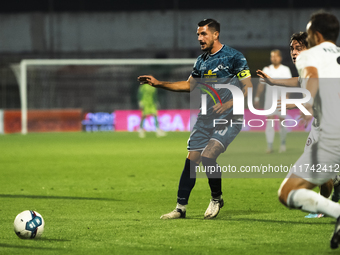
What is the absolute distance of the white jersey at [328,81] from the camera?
3760 mm

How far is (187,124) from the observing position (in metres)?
22.6

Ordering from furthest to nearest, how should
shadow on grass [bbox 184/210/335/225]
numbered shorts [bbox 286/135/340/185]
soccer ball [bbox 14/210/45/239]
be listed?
shadow on grass [bbox 184/210/335/225] → soccer ball [bbox 14/210/45/239] → numbered shorts [bbox 286/135/340/185]

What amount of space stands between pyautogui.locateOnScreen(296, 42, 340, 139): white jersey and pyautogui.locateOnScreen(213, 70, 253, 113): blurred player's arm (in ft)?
5.47

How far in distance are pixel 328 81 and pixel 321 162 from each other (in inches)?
22.5

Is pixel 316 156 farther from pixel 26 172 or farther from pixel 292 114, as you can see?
pixel 292 114

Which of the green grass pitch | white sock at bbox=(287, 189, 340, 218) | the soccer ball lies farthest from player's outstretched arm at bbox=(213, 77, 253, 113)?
the soccer ball

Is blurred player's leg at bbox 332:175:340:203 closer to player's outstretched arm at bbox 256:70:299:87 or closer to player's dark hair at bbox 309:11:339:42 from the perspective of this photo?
player's outstretched arm at bbox 256:70:299:87

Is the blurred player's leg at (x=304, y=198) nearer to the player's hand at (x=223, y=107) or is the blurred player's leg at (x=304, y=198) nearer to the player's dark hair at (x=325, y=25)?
the player's dark hair at (x=325, y=25)

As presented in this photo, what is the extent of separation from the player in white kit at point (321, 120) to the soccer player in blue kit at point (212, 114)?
1.63 m

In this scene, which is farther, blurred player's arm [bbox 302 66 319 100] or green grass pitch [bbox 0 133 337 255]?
green grass pitch [bbox 0 133 337 255]

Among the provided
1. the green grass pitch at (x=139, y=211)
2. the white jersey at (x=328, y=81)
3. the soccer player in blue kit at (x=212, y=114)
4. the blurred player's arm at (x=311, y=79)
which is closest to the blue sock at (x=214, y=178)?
the soccer player in blue kit at (x=212, y=114)

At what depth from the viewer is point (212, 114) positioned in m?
5.62

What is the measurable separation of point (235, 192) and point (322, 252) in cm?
346

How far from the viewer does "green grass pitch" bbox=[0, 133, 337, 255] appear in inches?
175
